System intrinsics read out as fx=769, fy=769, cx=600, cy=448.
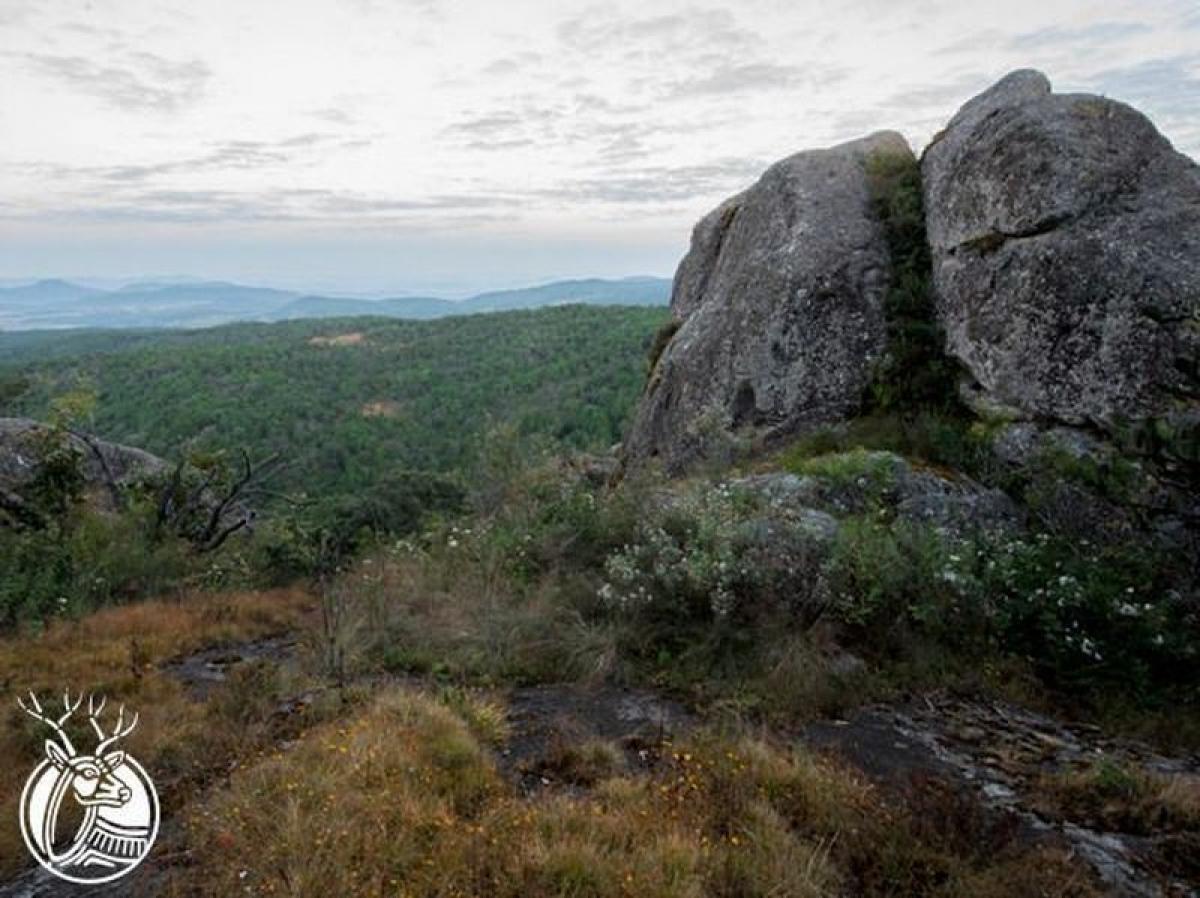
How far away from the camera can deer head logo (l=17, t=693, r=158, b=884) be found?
3852mm

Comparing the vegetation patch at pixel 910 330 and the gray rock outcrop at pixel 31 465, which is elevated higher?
the vegetation patch at pixel 910 330

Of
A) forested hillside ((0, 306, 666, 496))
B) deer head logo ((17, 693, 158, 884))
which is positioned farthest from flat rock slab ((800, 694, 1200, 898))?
forested hillside ((0, 306, 666, 496))

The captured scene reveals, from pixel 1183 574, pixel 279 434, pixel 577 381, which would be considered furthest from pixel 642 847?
pixel 279 434

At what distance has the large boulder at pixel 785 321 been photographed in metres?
10.6

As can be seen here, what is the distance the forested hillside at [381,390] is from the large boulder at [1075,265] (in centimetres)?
2349

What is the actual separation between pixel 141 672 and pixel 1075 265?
9972 millimetres

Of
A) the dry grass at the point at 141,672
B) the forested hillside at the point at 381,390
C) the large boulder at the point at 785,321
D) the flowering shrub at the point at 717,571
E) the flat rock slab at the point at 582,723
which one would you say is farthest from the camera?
the forested hillside at the point at 381,390

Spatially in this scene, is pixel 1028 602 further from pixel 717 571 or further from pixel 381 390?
pixel 381 390

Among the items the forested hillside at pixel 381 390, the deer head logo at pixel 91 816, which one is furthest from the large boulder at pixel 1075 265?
the forested hillside at pixel 381 390

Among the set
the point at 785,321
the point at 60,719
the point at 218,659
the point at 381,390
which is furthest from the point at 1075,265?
the point at 381,390

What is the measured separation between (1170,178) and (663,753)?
805 cm

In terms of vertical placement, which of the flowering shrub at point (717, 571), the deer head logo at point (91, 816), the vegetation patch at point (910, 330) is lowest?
the deer head logo at point (91, 816)

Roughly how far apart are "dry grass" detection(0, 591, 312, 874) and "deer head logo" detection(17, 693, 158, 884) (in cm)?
22

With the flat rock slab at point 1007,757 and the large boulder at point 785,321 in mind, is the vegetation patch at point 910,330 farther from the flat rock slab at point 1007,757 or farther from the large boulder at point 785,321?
the flat rock slab at point 1007,757
